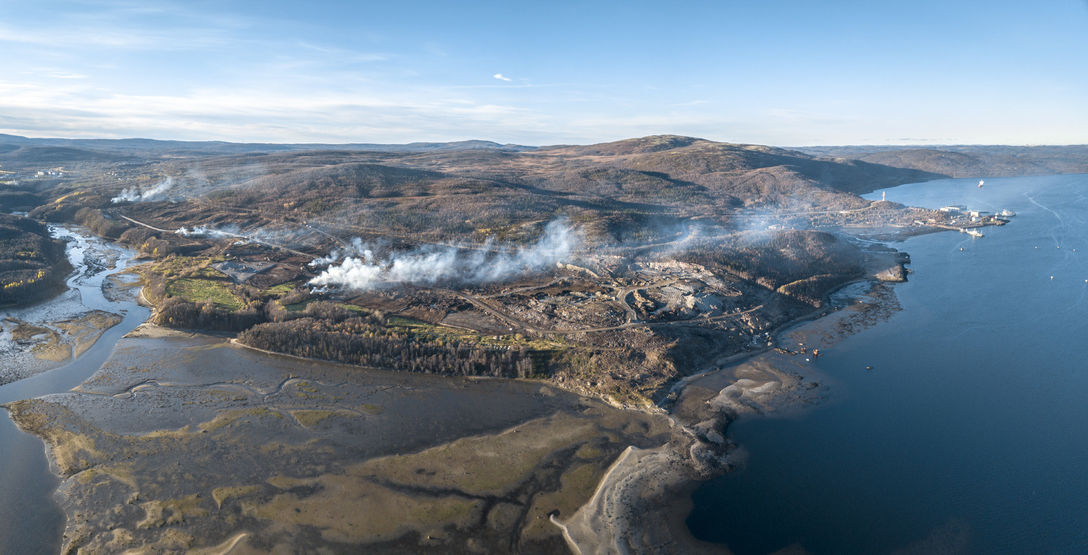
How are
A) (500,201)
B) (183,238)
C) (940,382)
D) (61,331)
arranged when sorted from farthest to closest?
1. (500,201)
2. (183,238)
3. (61,331)
4. (940,382)

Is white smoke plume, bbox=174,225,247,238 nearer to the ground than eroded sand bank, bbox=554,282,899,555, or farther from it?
farther from it

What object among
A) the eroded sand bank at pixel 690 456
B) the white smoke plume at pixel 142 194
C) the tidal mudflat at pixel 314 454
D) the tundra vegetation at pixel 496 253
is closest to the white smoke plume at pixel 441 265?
the tundra vegetation at pixel 496 253

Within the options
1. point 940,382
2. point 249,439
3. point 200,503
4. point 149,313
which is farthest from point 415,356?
point 940,382

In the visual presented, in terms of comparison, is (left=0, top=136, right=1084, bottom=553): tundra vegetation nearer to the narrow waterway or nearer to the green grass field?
the green grass field

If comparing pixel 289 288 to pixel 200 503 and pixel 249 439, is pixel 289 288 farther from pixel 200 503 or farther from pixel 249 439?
pixel 200 503

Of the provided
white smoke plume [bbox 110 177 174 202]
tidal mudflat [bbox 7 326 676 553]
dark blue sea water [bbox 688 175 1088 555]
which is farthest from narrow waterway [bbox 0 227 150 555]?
white smoke plume [bbox 110 177 174 202]

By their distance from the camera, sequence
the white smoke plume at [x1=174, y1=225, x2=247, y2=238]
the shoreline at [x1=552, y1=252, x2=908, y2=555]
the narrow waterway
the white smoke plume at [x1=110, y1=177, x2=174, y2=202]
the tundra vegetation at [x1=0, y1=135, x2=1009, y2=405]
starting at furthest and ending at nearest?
1. the white smoke plume at [x1=110, y1=177, x2=174, y2=202]
2. the white smoke plume at [x1=174, y1=225, x2=247, y2=238]
3. the tundra vegetation at [x1=0, y1=135, x2=1009, y2=405]
4. the shoreline at [x1=552, y1=252, x2=908, y2=555]
5. the narrow waterway
